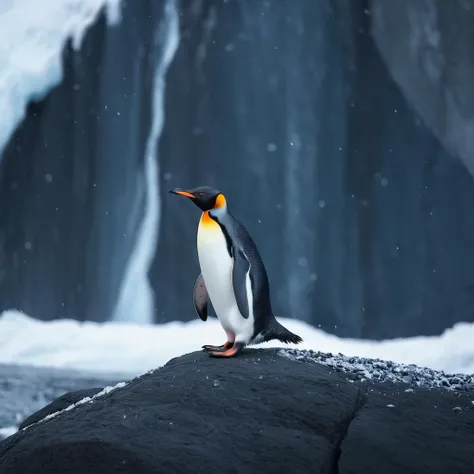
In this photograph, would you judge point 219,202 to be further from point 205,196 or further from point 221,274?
point 221,274

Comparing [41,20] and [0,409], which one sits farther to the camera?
[41,20]

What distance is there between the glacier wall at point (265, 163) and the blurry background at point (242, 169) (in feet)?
0.04

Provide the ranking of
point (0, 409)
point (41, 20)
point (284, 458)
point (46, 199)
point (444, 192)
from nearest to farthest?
point (284, 458) → point (0, 409) → point (444, 192) → point (46, 199) → point (41, 20)

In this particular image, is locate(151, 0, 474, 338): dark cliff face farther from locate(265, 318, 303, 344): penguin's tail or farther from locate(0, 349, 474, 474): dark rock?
locate(0, 349, 474, 474): dark rock

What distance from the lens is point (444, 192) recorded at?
4488 millimetres

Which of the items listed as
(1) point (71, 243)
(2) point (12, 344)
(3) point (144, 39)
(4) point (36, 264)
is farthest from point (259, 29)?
(2) point (12, 344)

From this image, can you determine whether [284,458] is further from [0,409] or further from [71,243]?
[71,243]

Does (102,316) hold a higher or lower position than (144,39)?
lower

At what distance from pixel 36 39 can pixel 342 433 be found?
5.23 m

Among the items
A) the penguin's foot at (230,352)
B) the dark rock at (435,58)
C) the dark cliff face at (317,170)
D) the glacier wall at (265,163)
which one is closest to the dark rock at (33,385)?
the glacier wall at (265,163)

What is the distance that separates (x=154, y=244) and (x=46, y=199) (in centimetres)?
97

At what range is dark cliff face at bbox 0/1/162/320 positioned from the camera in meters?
5.17

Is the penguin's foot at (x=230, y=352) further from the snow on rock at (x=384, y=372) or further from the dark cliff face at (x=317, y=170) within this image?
the dark cliff face at (x=317, y=170)

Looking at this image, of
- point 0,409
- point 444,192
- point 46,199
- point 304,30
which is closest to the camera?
point 0,409
